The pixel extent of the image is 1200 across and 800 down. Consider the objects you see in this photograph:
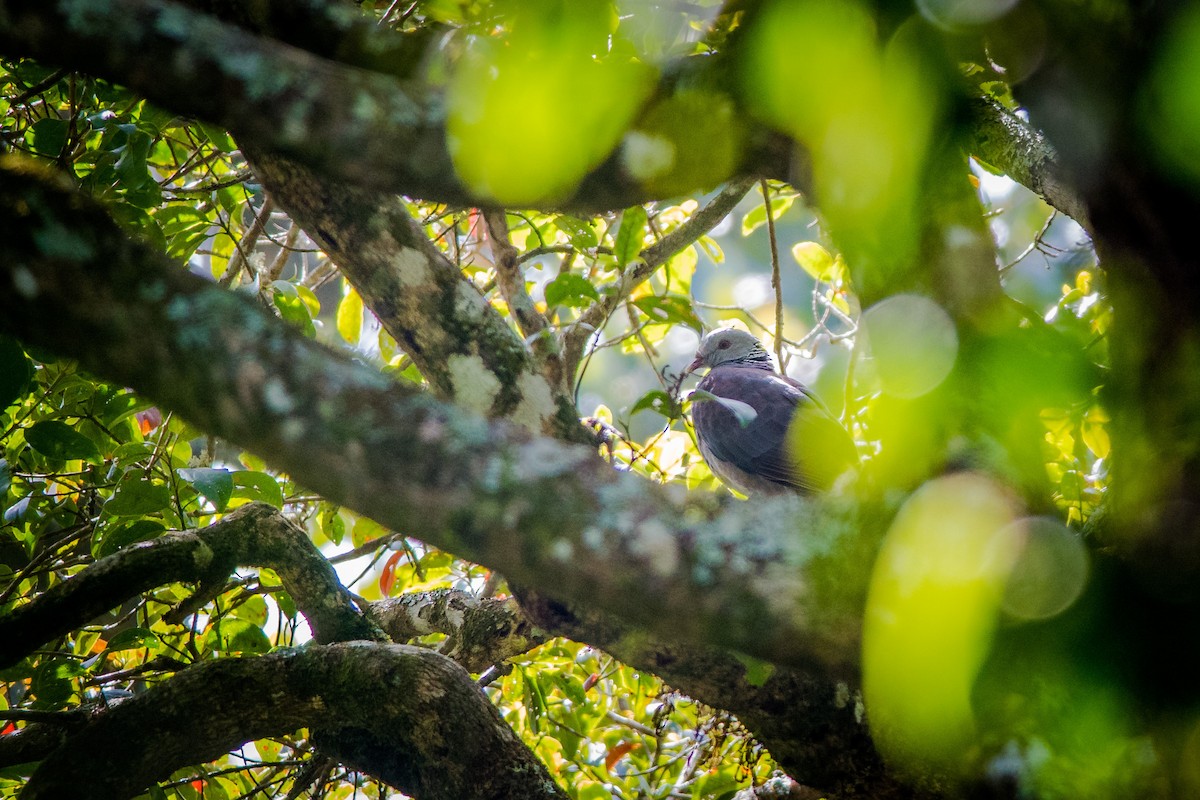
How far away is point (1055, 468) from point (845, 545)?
158 cm

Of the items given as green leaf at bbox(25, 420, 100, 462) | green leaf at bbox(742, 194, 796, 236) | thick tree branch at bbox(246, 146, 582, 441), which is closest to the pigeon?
green leaf at bbox(742, 194, 796, 236)

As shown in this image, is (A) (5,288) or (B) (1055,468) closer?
(A) (5,288)

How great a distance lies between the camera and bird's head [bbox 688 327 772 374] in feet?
16.1

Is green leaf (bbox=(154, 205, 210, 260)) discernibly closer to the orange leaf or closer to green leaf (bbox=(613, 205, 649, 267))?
green leaf (bbox=(613, 205, 649, 267))

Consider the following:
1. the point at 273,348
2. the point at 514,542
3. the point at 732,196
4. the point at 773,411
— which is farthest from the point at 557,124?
the point at 773,411

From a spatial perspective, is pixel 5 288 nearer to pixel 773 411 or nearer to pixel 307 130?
pixel 307 130

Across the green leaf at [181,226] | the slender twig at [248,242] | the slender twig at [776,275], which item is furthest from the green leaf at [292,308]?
the slender twig at [776,275]

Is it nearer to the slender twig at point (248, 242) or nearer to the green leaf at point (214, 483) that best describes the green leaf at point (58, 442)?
the green leaf at point (214, 483)

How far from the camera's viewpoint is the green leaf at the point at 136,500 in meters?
2.12

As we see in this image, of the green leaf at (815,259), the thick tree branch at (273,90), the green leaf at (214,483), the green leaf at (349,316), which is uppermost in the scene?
the green leaf at (815,259)

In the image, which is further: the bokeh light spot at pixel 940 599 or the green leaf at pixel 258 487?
the green leaf at pixel 258 487

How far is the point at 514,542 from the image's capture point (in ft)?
3.99

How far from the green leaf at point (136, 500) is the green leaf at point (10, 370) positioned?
39 cm

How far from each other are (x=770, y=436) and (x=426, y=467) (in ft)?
9.06
